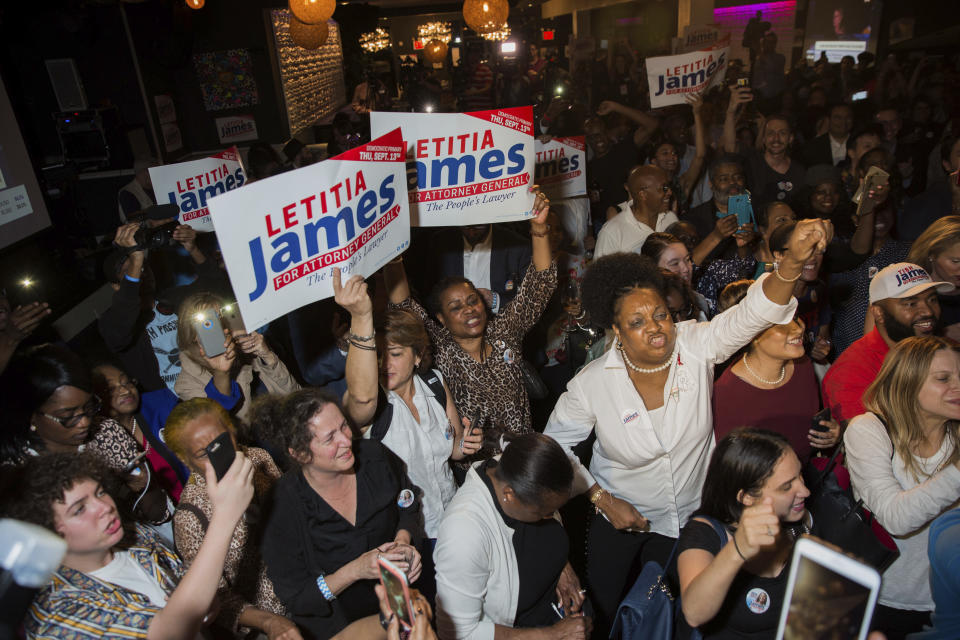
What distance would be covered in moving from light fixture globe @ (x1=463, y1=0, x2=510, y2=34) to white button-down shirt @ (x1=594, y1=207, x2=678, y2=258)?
8.51 meters

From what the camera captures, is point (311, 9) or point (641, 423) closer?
point (641, 423)

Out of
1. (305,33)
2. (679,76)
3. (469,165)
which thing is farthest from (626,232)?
(305,33)

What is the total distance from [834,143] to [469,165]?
220 inches

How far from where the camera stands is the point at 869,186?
432 centimetres

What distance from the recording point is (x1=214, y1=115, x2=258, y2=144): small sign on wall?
13.2 metres

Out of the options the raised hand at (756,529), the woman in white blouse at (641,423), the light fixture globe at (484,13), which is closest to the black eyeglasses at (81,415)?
the woman in white blouse at (641,423)

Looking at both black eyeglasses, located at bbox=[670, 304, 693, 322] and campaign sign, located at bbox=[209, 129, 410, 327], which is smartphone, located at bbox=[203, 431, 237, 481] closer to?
campaign sign, located at bbox=[209, 129, 410, 327]

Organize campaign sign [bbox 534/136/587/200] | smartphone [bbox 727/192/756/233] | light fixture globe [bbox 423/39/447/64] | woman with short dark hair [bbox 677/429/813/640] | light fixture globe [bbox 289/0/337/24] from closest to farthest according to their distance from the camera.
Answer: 1. woman with short dark hair [bbox 677/429/813/640]
2. smartphone [bbox 727/192/756/233]
3. campaign sign [bbox 534/136/587/200]
4. light fixture globe [bbox 289/0/337/24]
5. light fixture globe [bbox 423/39/447/64]

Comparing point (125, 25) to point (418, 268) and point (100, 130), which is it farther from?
point (418, 268)

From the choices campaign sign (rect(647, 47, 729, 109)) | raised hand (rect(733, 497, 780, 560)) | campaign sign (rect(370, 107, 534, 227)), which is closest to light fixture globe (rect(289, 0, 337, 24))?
campaign sign (rect(647, 47, 729, 109))

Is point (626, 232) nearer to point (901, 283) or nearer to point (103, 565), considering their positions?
point (901, 283)

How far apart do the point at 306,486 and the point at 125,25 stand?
10895mm

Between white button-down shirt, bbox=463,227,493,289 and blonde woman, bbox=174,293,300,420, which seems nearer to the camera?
blonde woman, bbox=174,293,300,420

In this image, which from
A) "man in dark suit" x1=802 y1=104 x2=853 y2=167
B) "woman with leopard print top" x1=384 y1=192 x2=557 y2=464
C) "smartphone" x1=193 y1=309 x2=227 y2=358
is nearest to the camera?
"smartphone" x1=193 y1=309 x2=227 y2=358
